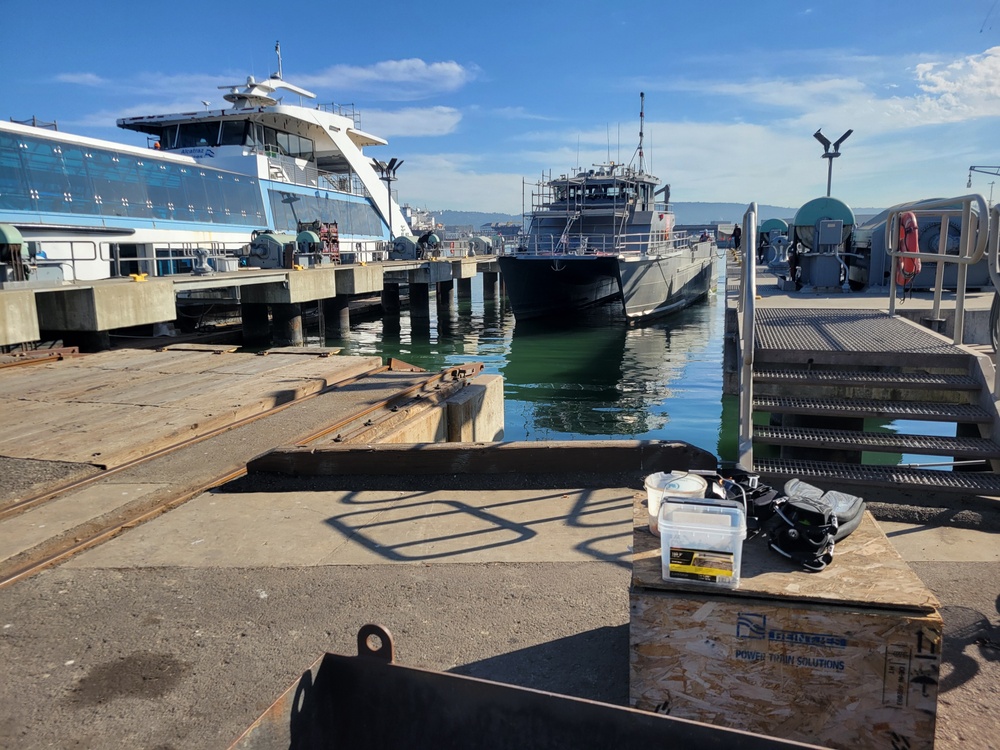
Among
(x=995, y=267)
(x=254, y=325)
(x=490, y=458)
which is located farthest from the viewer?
(x=254, y=325)

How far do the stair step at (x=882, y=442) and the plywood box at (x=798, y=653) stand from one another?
8.53 feet

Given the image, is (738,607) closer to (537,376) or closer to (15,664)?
(15,664)

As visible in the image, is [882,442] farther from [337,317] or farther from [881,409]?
[337,317]

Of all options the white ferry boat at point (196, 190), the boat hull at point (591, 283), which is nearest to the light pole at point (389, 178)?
the white ferry boat at point (196, 190)

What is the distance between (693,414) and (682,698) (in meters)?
11.4

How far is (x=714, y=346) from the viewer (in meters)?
22.6

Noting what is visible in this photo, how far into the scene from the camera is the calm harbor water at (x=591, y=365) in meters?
12.6

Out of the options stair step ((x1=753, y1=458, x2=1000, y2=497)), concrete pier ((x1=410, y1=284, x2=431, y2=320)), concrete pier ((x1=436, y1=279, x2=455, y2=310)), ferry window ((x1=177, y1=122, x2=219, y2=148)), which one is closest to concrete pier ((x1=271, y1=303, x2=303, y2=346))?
concrete pier ((x1=410, y1=284, x2=431, y2=320))

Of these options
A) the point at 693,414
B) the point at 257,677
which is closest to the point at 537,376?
the point at 693,414

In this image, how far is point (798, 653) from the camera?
2176mm

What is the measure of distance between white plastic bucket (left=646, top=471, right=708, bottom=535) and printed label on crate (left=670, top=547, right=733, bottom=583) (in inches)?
11.0

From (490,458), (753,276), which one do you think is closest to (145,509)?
(490,458)

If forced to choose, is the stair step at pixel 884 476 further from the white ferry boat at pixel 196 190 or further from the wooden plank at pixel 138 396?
the white ferry boat at pixel 196 190

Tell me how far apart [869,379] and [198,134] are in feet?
106
